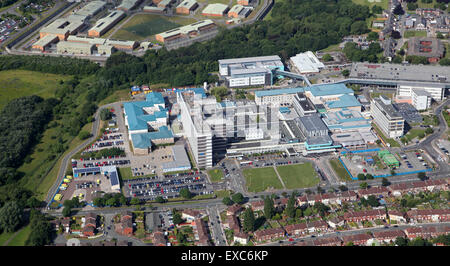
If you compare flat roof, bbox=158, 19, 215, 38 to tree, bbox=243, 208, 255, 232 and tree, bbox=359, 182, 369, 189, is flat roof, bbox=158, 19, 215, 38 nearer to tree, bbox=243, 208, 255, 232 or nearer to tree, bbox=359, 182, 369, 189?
tree, bbox=359, 182, 369, 189

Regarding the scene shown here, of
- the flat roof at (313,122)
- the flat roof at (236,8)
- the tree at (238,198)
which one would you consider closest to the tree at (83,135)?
the tree at (238,198)

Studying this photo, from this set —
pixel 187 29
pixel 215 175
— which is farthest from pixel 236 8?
pixel 215 175

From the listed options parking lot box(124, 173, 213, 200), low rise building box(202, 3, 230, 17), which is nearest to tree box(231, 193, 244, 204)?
parking lot box(124, 173, 213, 200)

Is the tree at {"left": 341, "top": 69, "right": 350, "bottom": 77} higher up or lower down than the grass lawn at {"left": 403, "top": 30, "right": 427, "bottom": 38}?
lower down

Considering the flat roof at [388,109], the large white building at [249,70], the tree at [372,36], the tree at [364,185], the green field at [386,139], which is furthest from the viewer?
the tree at [372,36]

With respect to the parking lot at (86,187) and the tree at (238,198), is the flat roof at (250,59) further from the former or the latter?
the tree at (238,198)

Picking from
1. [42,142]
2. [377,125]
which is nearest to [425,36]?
[377,125]

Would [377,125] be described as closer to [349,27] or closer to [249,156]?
[249,156]
